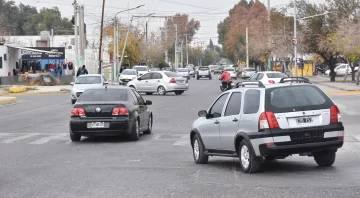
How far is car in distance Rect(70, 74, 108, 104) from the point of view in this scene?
37781 mm

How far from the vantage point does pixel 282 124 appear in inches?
472

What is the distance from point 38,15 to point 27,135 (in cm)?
13895

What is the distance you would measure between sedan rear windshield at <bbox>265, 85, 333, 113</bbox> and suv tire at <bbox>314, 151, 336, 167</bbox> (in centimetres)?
101

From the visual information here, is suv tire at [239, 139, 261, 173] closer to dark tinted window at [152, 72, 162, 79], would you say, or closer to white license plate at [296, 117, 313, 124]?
white license plate at [296, 117, 313, 124]

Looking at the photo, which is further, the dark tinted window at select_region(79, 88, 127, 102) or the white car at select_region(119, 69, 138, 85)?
the white car at select_region(119, 69, 138, 85)

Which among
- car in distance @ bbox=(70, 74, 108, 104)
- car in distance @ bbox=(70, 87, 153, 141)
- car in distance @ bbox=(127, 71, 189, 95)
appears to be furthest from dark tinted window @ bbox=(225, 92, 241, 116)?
car in distance @ bbox=(127, 71, 189, 95)

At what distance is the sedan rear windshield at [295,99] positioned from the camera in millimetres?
12102

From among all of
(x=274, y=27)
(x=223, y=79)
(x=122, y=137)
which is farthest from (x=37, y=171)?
(x=274, y=27)

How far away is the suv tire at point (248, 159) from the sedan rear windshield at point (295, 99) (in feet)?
2.58

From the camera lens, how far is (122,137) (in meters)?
21.0

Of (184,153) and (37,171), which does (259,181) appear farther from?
(184,153)

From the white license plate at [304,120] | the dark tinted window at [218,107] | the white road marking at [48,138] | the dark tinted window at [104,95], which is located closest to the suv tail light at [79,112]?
the dark tinted window at [104,95]

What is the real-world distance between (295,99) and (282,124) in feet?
1.90

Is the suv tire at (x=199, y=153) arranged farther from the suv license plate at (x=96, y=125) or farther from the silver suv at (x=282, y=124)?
the suv license plate at (x=96, y=125)
